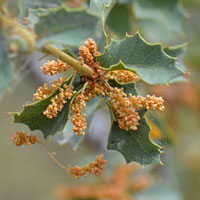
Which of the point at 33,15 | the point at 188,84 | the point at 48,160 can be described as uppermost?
the point at 188,84

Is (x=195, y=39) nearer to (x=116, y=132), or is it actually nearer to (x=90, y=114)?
(x=90, y=114)

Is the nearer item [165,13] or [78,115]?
[78,115]

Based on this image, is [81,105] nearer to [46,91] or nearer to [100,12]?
[46,91]

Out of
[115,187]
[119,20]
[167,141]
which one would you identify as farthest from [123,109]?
[115,187]

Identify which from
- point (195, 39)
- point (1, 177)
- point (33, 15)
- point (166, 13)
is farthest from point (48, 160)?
point (33, 15)

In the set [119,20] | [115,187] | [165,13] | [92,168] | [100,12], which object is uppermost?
[165,13]

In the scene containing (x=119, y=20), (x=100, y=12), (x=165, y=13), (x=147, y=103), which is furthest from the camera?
(x=165, y=13)
